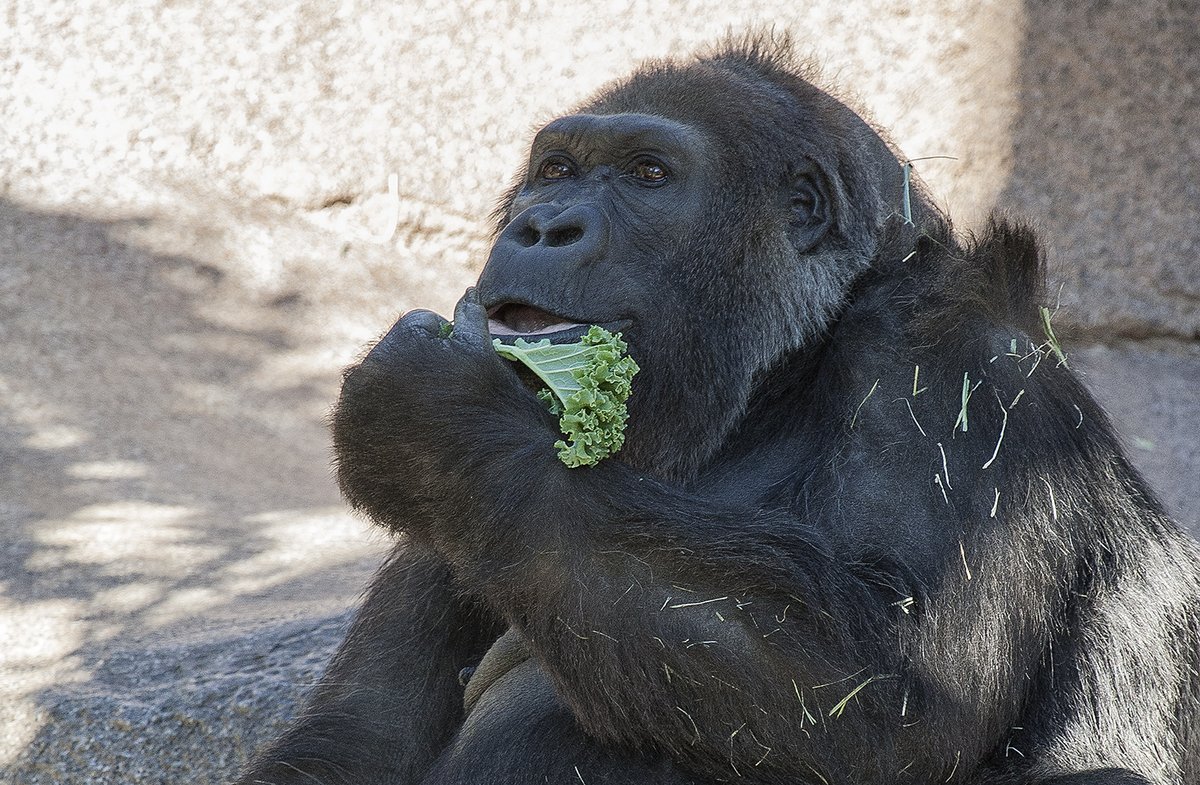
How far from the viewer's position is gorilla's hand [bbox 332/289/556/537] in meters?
2.84

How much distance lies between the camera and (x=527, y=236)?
333cm

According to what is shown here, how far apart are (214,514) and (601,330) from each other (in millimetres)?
3421

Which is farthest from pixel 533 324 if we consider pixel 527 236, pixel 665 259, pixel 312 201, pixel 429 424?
pixel 312 201

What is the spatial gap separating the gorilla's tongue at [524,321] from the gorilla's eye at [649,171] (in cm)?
50

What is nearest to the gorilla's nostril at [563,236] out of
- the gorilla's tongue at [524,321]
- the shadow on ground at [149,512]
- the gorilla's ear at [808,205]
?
the gorilla's tongue at [524,321]

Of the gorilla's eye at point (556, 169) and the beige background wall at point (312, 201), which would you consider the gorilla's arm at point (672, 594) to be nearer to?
the gorilla's eye at point (556, 169)

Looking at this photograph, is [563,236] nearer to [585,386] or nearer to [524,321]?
[524,321]

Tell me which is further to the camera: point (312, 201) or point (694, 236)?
point (312, 201)

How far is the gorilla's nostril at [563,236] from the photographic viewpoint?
3.31 meters

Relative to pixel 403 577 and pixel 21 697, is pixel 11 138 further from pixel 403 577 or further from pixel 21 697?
Answer: pixel 403 577

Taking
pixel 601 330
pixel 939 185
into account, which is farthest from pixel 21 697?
pixel 939 185

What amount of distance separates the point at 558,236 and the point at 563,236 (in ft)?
0.04

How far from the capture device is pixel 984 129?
281 inches

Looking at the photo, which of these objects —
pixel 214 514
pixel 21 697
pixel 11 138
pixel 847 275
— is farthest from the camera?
pixel 11 138
